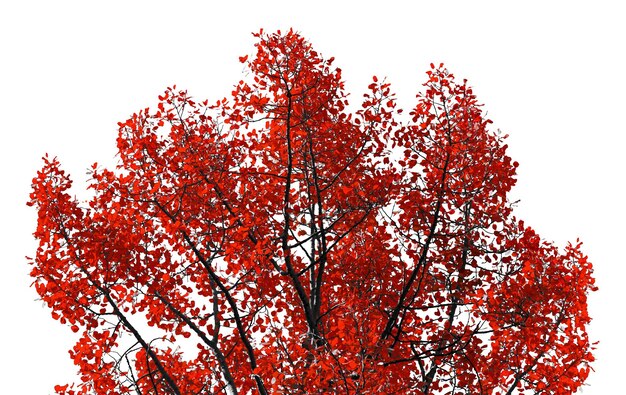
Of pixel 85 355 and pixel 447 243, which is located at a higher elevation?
pixel 447 243

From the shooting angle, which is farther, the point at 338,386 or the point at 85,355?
the point at 85,355

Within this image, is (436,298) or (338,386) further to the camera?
(436,298)

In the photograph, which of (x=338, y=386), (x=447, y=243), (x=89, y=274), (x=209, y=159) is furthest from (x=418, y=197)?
(x=89, y=274)

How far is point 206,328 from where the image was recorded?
13188mm

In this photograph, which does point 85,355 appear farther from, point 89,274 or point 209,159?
point 209,159

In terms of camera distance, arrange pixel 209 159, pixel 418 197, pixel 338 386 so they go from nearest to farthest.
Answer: pixel 338 386
pixel 209 159
pixel 418 197

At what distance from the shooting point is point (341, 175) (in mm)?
12375

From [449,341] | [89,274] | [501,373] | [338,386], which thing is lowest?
[338,386]

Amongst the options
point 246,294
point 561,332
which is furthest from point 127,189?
point 561,332

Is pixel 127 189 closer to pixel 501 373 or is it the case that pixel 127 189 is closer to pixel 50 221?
pixel 50 221

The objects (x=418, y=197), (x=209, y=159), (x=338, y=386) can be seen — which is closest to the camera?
(x=338, y=386)

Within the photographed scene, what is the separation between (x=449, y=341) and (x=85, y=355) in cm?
547

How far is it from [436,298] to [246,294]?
2983mm

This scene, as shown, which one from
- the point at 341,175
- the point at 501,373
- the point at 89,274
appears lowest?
the point at 501,373
